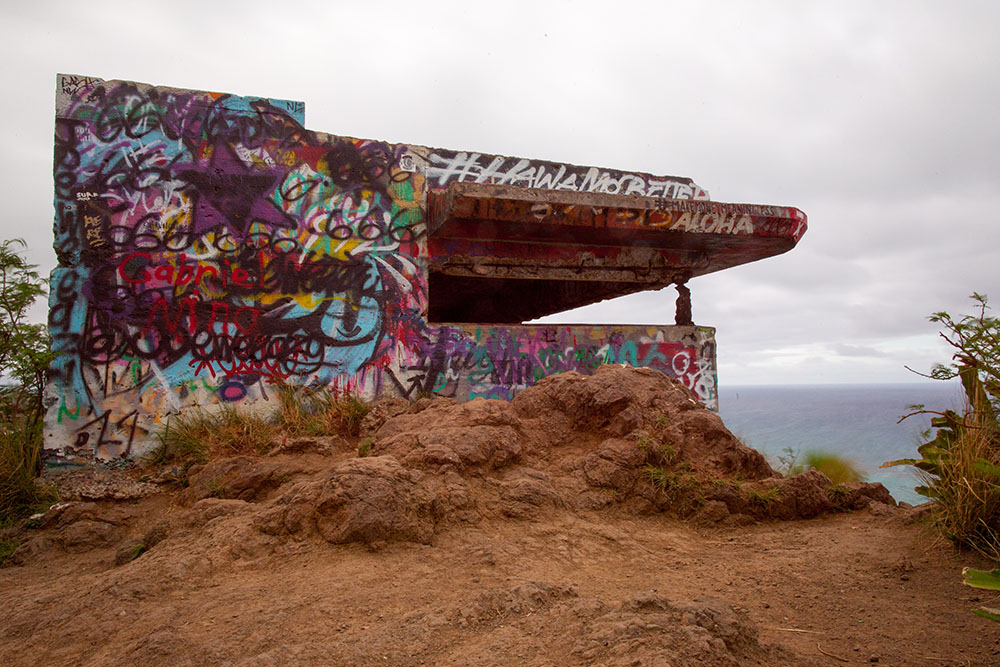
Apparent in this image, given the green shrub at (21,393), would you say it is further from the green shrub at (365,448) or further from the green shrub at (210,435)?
the green shrub at (365,448)

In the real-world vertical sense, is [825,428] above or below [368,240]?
below

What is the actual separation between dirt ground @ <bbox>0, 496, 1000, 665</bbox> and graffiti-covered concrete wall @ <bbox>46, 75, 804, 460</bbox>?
2564 millimetres

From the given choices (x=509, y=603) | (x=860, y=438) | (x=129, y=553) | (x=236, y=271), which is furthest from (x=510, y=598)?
(x=860, y=438)

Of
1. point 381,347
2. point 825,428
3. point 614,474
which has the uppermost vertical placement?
point 381,347

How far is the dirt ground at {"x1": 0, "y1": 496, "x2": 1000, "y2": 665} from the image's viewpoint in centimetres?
238

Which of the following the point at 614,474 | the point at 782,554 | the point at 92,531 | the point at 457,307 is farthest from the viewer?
the point at 457,307

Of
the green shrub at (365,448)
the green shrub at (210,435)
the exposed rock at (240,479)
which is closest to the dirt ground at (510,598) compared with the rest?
the exposed rock at (240,479)

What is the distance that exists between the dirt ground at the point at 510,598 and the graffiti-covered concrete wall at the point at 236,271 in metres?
2.56

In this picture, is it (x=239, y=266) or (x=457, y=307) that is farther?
(x=457, y=307)

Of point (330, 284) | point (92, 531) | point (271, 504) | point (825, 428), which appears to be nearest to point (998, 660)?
point (271, 504)

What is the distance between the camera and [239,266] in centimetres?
655

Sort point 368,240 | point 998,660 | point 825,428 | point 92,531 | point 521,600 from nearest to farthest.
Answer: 1. point 998,660
2. point 521,600
3. point 92,531
4. point 368,240
5. point 825,428

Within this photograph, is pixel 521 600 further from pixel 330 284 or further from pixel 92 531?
pixel 330 284

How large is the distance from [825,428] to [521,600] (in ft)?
86.9
